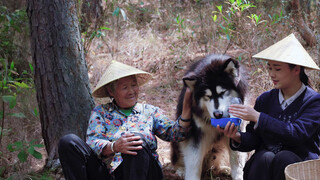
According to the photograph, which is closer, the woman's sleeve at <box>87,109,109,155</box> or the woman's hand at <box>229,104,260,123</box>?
the woman's hand at <box>229,104,260,123</box>

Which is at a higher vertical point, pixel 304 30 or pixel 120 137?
pixel 304 30

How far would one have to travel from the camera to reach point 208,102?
2.85 m

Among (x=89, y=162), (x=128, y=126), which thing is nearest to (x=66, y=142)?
(x=89, y=162)

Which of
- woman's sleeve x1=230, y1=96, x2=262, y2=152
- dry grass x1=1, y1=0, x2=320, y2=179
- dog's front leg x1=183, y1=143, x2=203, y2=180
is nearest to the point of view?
woman's sleeve x1=230, y1=96, x2=262, y2=152

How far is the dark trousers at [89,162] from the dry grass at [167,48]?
1227 mm

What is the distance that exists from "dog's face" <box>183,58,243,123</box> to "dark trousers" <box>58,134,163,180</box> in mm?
678

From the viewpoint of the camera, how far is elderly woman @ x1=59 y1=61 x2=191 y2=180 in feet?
8.18

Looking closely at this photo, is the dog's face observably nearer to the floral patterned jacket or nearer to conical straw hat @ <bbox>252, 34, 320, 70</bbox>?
the floral patterned jacket

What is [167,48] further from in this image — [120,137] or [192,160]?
[120,137]

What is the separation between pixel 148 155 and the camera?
257 cm

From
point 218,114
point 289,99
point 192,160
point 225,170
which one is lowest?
point 225,170

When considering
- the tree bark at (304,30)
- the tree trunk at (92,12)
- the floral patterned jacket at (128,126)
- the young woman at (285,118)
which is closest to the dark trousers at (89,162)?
the floral patterned jacket at (128,126)

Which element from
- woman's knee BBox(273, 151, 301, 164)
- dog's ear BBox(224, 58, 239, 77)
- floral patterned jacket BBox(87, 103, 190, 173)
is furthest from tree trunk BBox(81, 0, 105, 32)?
woman's knee BBox(273, 151, 301, 164)

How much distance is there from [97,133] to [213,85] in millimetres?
1059
